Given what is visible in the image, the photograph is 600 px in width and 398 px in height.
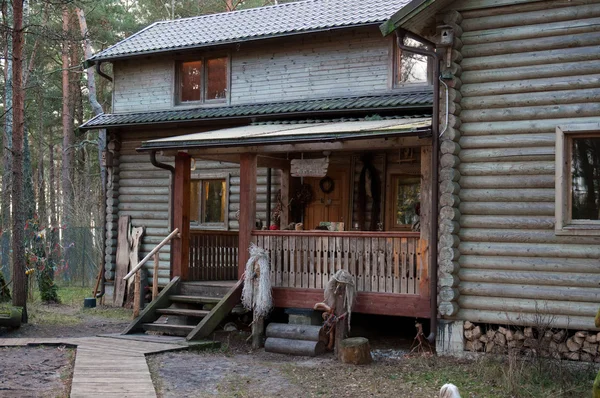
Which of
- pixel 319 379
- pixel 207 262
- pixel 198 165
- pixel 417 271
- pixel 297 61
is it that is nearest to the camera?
pixel 319 379

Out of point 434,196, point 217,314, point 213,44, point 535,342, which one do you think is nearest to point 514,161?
point 434,196

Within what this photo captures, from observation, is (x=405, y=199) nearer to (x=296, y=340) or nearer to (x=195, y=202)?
(x=296, y=340)

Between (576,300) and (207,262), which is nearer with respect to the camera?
(576,300)

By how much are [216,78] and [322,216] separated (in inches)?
167

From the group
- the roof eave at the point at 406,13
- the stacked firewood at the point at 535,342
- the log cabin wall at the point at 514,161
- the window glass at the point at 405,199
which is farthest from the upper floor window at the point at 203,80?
the stacked firewood at the point at 535,342

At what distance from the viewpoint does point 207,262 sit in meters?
15.6

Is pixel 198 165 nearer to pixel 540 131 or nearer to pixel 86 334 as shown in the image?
pixel 86 334

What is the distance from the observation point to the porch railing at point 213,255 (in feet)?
50.3

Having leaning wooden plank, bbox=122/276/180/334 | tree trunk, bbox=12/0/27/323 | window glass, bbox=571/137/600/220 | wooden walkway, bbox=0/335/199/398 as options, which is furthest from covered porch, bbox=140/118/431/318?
tree trunk, bbox=12/0/27/323

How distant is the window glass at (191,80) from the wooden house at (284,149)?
4 cm

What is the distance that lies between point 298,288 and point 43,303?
8910 mm

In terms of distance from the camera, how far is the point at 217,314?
1331 centimetres

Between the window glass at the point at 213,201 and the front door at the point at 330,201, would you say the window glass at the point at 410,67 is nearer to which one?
the front door at the point at 330,201

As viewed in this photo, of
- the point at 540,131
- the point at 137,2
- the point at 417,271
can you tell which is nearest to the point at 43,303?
the point at 417,271
